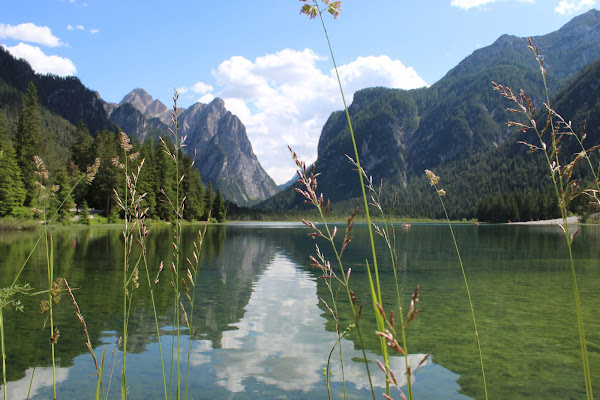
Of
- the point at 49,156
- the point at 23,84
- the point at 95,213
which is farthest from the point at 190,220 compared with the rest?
the point at 23,84

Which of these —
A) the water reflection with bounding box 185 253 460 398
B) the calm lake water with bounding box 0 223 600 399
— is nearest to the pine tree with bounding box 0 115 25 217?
the calm lake water with bounding box 0 223 600 399

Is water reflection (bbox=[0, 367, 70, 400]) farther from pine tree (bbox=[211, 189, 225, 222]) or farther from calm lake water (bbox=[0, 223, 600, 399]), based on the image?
pine tree (bbox=[211, 189, 225, 222])

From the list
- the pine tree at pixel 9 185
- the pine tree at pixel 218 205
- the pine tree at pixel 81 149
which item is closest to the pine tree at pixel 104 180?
the pine tree at pixel 81 149

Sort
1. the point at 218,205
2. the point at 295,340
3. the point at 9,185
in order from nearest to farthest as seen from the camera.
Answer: the point at 295,340
the point at 9,185
the point at 218,205

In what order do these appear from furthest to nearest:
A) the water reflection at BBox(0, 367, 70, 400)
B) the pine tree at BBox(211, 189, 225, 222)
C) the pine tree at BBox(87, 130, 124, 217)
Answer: the pine tree at BBox(211, 189, 225, 222) → the pine tree at BBox(87, 130, 124, 217) → the water reflection at BBox(0, 367, 70, 400)

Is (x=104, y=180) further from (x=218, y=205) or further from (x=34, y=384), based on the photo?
(x=34, y=384)

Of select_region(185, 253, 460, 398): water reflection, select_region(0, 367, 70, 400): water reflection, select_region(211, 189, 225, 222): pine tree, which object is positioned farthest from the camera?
select_region(211, 189, 225, 222): pine tree

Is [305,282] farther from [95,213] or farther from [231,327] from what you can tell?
[95,213]

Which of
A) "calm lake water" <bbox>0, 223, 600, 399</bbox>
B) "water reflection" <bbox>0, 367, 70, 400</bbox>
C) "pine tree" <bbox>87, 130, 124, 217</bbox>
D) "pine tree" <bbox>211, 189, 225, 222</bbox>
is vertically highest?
"pine tree" <bbox>87, 130, 124, 217</bbox>

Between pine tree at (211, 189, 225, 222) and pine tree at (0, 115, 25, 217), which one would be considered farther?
pine tree at (211, 189, 225, 222)

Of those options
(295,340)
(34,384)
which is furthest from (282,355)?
(34,384)

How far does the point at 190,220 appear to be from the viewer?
76.3m

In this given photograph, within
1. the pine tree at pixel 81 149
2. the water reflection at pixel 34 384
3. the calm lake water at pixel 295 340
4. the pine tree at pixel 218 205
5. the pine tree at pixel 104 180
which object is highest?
the pine tree at pixel 81 149

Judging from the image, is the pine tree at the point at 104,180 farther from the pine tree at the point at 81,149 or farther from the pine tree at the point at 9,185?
the pine tree at the point at 9,185
